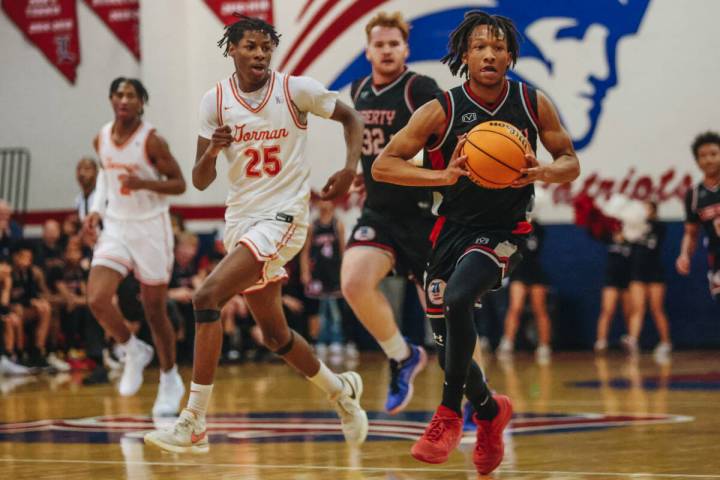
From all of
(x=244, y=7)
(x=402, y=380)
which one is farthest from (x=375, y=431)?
(x=244, y=7)

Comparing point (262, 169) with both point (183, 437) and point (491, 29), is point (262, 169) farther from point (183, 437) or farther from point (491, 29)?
point (491, 29)

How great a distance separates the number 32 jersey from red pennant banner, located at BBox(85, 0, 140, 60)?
11.2 metres

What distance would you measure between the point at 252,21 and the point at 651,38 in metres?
9.20

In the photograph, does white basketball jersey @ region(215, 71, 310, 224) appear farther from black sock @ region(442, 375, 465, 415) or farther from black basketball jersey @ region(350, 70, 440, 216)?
black sock @ region(442, 375, 465, 415)

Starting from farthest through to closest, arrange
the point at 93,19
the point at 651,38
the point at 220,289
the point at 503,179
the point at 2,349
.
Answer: the point at 93,19, the point at 651,38, the point at 2,349, the point at 220,289, the point at 503,179

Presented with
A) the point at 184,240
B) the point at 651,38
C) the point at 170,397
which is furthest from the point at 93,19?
the point at 170,397

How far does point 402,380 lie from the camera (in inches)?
304

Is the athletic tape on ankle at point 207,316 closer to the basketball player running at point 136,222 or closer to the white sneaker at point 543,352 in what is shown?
the basketball player running at point 136,222

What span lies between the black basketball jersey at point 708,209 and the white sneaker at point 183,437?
526cm

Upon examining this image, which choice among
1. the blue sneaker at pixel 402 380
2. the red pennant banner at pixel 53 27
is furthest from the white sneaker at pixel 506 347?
the blue sneaker at pixel 402 380

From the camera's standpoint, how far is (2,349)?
14.1 m

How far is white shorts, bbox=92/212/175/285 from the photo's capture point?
9.05 meters

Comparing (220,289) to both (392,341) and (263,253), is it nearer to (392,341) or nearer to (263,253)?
(263,253)

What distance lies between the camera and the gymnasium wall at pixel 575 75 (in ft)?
48.8
